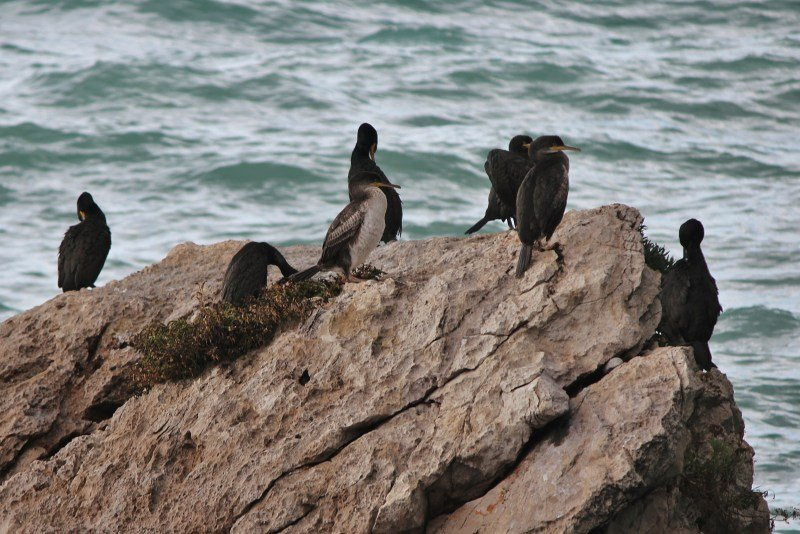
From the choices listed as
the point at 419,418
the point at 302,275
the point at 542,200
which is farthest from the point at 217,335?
the point at 542,200

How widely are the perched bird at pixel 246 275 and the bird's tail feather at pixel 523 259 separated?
2.16 metres

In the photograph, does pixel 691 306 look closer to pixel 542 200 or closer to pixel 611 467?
pixel 542 200

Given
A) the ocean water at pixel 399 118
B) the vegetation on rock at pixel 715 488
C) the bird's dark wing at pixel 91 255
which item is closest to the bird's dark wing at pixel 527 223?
the vegetation on rock at pixel 715 488

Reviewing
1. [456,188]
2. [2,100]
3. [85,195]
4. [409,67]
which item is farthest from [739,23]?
[85,195]

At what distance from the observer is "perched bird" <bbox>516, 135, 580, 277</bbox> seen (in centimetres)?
864

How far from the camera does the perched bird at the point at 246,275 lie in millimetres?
9234

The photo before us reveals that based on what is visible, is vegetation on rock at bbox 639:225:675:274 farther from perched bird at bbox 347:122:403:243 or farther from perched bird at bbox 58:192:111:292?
perched bird at bbox 58:192:111:292

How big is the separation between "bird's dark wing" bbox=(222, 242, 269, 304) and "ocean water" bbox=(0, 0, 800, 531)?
1034 centimetres

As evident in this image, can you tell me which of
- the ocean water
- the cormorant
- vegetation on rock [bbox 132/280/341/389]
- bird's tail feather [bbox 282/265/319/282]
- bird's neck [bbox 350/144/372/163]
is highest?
the cormorant

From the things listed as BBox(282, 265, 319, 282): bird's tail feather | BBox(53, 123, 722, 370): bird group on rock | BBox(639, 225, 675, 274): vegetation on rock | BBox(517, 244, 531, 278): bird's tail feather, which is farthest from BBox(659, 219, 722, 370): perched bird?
BBox(282, 265, 319, 282): bird's tail feather

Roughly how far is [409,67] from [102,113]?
27.4 ft

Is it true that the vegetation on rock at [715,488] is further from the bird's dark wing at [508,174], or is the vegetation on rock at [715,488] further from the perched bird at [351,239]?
the bird's dark wing at [508,174]

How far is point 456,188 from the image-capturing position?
84.7 feet

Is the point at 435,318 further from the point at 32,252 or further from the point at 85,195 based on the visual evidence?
the point at 32,252
